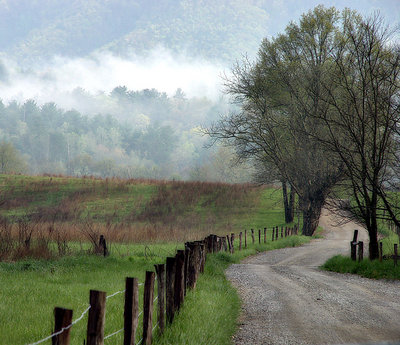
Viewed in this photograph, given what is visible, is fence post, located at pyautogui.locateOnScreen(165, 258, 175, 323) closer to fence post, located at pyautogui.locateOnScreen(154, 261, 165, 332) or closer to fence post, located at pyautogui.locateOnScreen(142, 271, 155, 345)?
fence post, located at pyautogui.locateOnScreen(154, 261, 165, 332)

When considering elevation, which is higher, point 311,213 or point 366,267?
point 311,213

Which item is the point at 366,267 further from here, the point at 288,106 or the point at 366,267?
the point at 288,106

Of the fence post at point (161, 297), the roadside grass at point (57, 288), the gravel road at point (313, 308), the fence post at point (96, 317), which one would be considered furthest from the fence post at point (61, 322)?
the gravel road at point (313, 308)

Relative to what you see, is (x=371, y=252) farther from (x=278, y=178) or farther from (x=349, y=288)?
(x=278, y=178)

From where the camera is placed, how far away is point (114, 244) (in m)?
23.0

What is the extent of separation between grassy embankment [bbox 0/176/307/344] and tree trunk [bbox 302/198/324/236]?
303 centimetres

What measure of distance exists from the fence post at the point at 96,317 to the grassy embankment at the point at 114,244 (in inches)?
93.8

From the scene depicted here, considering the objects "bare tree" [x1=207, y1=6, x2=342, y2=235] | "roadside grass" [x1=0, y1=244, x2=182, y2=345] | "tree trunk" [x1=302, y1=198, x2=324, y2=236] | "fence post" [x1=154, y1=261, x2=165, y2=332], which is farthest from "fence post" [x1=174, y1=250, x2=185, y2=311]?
"tree trunk" [x1=302, y1=198, x2=324, y2=236]

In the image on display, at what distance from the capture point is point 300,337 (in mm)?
7668

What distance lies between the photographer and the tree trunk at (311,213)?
3347 cm

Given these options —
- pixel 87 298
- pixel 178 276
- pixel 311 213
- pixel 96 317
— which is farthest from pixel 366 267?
pixel 311 213

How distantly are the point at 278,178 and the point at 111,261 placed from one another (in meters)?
22.3

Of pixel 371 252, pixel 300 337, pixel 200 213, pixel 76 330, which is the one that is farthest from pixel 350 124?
pixel 200 213

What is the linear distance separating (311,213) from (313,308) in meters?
25.2
